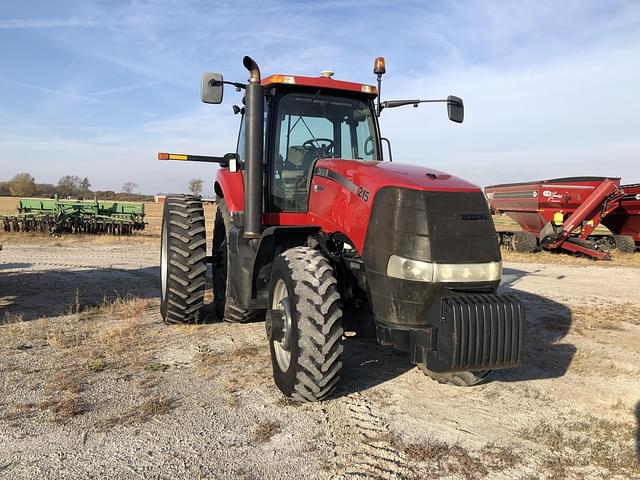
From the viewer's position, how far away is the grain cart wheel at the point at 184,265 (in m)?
5.40

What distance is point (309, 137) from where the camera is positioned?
15.6 feet

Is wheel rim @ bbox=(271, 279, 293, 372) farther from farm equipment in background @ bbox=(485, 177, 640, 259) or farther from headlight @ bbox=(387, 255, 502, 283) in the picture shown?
farm equipment in background @ bbox=(485, 177, 640, 259)

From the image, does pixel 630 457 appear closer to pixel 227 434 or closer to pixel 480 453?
pixel 480 453

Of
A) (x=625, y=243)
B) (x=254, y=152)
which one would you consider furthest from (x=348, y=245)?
(x=625, y=243)

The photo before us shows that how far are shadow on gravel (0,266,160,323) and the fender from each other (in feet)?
8.46

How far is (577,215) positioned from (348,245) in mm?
12114

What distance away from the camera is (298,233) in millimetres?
4297

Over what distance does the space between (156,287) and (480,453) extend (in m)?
6.62

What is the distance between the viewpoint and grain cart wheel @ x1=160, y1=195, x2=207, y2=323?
5402 millimetres

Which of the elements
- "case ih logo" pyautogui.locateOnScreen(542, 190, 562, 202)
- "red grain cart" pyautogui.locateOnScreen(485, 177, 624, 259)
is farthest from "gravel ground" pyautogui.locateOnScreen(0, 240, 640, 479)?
"case ih logo" pyautogui.locateOnScreen(542, 190, 562, 202)

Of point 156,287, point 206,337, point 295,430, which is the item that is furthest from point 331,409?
point 156,287

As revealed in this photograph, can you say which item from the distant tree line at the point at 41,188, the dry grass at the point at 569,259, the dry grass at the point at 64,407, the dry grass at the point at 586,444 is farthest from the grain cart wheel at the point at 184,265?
the distant tree line at the point at 41,188

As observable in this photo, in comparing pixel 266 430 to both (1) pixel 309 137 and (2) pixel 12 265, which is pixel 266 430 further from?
(2) pixel 12 265

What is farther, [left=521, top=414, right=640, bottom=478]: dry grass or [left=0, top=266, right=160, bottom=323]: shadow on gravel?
[left=0, top=266, right=160, bottom=323]: shadow on gravel
